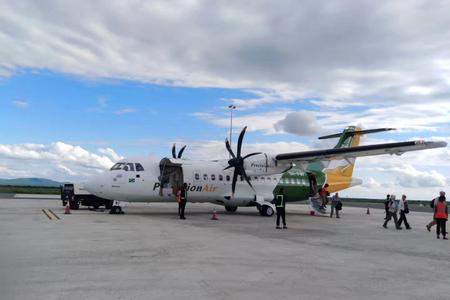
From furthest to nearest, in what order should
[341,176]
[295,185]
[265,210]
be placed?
1. [341,176]
2. [295,185]
3. [265,210]

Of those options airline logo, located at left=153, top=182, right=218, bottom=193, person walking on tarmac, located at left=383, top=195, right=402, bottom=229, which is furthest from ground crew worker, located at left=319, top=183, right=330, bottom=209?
person walking on tarmac, located at left=383, top=195, right=402, bottom=229

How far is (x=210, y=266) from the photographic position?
893 cm

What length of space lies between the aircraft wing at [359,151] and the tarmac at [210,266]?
25.5 ft

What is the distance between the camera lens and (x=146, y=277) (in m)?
7.73

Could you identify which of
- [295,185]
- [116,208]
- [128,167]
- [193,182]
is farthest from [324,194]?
[116,208]

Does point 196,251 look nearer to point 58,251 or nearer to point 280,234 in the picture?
point 58,251

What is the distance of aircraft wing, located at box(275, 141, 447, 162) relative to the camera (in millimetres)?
21688

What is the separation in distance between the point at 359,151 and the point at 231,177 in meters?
7.31

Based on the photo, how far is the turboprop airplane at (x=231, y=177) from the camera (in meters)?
22.3

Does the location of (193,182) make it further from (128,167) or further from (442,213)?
(442,213)

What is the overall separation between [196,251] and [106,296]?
15.0 ft

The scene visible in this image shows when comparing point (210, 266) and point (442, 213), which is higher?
point (442, 213)

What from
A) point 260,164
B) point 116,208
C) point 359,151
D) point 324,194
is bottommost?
point 116,208

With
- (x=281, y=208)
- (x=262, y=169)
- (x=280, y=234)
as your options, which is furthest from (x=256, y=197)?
(x=280, y=234)
